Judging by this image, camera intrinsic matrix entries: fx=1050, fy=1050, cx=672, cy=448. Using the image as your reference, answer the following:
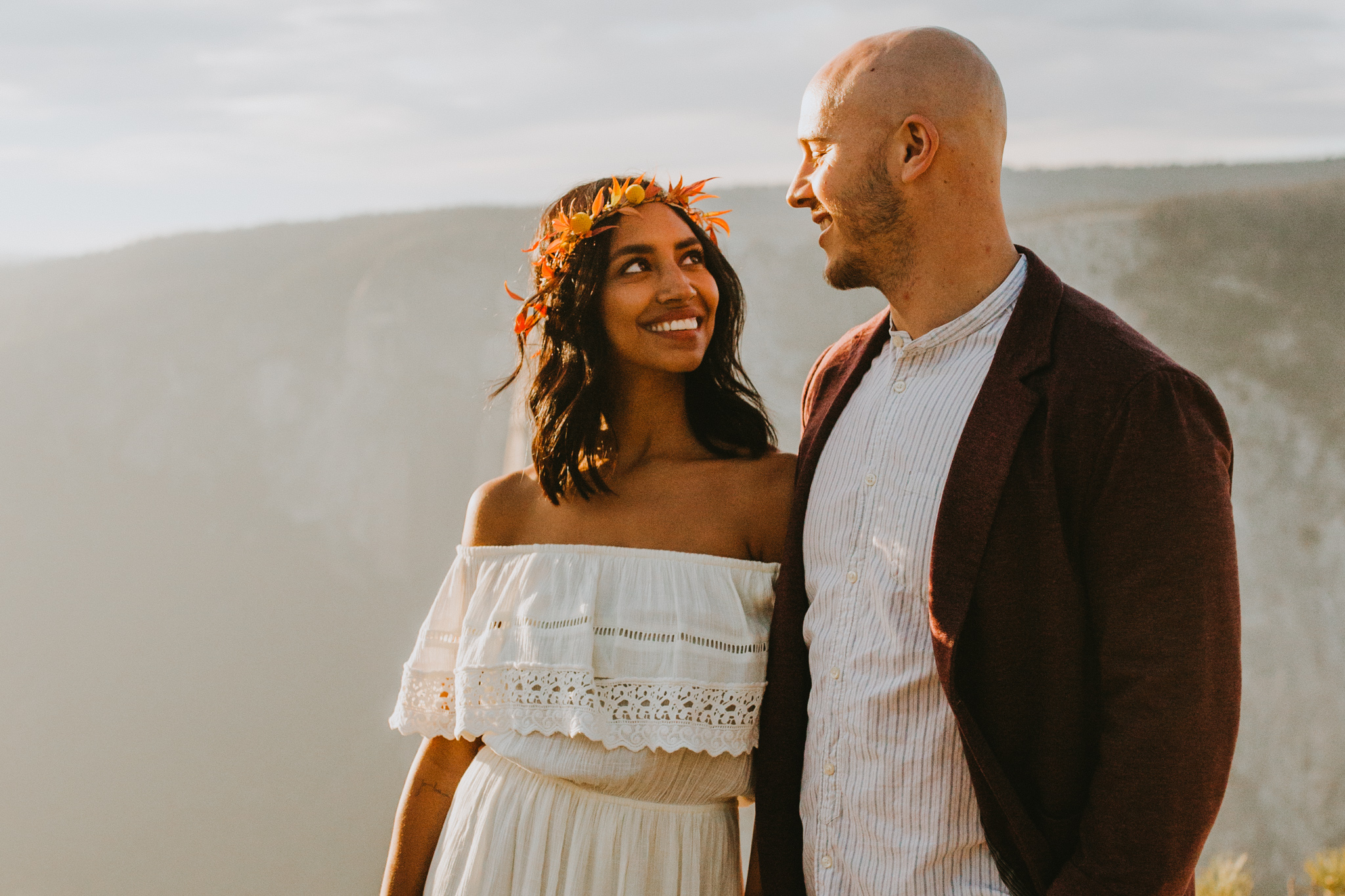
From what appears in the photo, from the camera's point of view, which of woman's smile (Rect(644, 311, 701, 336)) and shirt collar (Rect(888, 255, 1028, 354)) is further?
woman's smile (Rect(644, 311, 701, 336))

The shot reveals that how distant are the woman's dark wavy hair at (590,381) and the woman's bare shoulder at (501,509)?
0.25ft

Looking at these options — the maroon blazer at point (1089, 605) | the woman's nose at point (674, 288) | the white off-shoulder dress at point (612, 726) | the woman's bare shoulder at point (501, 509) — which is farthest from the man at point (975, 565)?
the woman's bare shoulder at point (501, 509)

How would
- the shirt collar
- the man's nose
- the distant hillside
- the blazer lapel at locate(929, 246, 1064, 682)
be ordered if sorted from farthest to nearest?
the distant hillside < the man's nose < the shirt collar < the blazer lapel at locate(929, 246, 1064, 682)

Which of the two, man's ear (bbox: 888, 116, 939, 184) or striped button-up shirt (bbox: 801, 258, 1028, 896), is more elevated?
man's ear (bbox: 888, 116, 939, 184)

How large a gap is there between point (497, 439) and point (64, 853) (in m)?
4.94

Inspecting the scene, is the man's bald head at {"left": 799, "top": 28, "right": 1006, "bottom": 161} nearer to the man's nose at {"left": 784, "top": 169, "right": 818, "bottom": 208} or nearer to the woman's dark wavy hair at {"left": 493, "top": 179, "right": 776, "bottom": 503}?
the man's nose at {"left": 784, "top": 169, "right": 818, "bottom": 208}

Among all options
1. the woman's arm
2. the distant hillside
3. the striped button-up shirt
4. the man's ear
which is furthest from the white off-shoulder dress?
the distant hillside

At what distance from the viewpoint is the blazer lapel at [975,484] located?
1.57m

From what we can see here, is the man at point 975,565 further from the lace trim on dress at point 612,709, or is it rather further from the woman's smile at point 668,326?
the woman's smile at point 668,326

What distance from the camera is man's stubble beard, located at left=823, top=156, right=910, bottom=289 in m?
1.83

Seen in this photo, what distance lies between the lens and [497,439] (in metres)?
10.5

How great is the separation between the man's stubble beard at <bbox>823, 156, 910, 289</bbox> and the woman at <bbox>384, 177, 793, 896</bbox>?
492 mm

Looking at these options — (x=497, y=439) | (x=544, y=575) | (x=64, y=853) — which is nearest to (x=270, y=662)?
(x=64, y=853)

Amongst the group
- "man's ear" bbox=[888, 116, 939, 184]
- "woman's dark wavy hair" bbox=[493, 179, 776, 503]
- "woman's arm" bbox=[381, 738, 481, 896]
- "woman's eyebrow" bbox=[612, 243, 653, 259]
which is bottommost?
"woman's arm" bbox=[381, 738, 481, 896]
